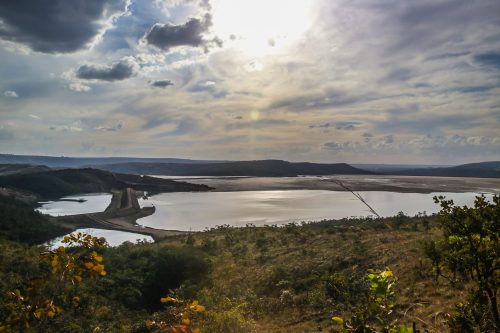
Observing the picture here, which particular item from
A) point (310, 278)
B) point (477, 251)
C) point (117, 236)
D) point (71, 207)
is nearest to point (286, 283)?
point (310, 278)

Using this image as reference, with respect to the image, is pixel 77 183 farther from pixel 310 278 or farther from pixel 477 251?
pixel 477 251

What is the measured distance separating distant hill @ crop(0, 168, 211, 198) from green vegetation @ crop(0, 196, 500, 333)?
110m

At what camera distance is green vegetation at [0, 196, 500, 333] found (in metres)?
4.10

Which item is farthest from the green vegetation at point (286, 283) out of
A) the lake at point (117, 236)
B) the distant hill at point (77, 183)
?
the distant hill at point (77, 183)

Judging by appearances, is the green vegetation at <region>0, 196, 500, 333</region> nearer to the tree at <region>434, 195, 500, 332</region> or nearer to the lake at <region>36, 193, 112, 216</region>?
the tree at <region>434, 195, 500, 332</region>

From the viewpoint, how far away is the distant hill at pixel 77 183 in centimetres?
11781

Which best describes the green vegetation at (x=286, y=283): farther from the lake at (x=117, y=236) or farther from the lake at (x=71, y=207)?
the lake at (x=71, y=207)

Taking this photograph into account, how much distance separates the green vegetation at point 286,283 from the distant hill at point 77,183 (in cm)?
10987

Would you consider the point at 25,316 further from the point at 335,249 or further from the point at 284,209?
the point at 284,209

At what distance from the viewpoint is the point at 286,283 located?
16.7 meters

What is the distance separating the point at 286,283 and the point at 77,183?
135 m

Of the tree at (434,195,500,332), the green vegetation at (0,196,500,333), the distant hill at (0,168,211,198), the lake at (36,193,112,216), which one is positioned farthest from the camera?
the distant hill at (0,168,211,198)

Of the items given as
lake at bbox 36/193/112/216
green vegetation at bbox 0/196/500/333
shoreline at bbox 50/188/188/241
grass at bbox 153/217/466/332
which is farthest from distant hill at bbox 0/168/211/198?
grass at bbox 153/217/466/332

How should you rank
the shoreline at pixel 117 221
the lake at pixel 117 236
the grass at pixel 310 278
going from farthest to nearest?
the shoreline at pixel 117 221, the lake at pixel 117 236, the grass at pixel 310 278
